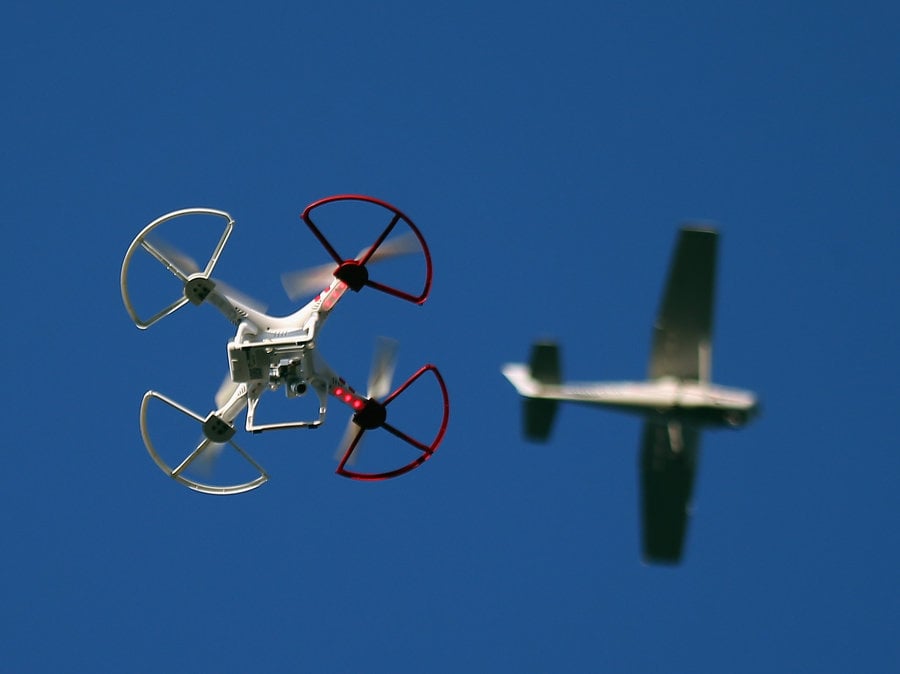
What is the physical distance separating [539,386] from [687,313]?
4.24 metres

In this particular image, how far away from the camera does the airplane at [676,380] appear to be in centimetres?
2891

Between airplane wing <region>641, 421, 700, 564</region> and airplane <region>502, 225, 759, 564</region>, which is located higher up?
airplane <region>502, 225, 759, 564</region>

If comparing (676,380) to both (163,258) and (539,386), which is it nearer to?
(539,386)

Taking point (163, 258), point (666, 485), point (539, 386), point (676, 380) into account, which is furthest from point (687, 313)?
point (163, 258)

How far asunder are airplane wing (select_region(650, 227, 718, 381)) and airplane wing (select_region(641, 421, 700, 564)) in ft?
6.95

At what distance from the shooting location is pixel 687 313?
30281mm

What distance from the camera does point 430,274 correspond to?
91.1 ft

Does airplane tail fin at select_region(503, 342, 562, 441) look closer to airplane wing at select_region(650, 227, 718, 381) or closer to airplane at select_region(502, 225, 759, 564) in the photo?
airplane at select_region(502, 225, 759, 564)

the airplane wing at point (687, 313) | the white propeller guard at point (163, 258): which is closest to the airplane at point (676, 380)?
the airplane wing at point (687, 313)

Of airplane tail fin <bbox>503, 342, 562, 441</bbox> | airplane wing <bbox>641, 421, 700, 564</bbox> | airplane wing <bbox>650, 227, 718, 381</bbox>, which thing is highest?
airplane wing <bbox>650, 227, 718, 381</bbox>

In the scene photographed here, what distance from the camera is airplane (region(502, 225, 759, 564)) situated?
28.9 m

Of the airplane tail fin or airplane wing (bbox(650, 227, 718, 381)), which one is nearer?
airplane wing (bbox(650, 227, 718, 381))

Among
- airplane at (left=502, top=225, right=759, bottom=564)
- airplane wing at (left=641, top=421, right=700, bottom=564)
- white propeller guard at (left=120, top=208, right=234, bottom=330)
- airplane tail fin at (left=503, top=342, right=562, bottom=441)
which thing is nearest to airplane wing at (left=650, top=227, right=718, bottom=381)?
airplane at (left=502, top=225, right=759, bottom=564)

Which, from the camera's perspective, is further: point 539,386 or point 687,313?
point 539,386
